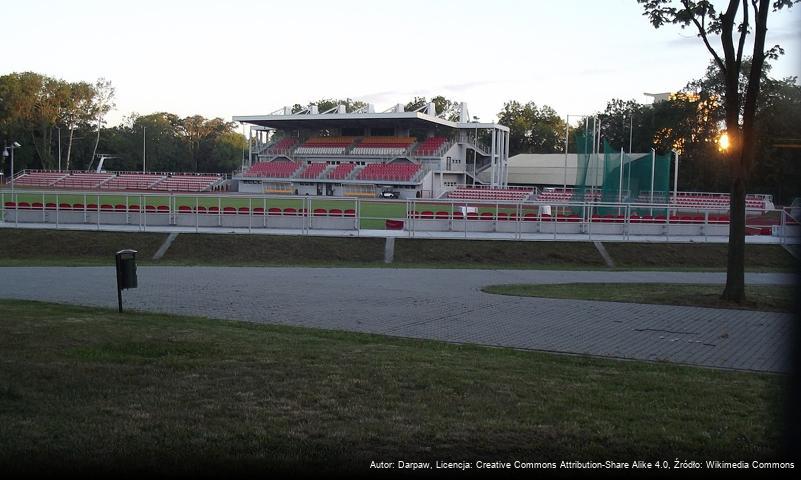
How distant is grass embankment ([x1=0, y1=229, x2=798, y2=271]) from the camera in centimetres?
2684

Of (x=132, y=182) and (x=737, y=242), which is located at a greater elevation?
(x=132, y=182)

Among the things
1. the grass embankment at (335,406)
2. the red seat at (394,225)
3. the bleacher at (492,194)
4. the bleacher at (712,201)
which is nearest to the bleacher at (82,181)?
the bleacher at (492,194)

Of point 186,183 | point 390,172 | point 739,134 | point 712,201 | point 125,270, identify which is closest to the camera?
point 125,270

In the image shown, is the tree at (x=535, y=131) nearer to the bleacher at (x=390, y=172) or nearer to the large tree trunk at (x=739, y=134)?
the bleacher at (x=390, y=172)

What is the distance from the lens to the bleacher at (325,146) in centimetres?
8944

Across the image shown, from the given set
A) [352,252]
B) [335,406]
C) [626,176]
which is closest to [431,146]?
[626,176]

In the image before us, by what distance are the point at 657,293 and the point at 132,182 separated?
77.4 m

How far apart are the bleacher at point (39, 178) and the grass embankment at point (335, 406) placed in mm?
82529

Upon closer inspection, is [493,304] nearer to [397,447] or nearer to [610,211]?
[397,447]

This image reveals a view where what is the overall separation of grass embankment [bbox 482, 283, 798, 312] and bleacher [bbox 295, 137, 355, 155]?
234 ft

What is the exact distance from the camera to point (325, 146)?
298ft

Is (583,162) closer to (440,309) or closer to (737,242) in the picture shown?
(737,242)

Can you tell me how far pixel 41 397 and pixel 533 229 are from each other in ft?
90.4

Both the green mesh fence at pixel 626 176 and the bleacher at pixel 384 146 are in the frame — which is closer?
the green mesh fence at pixel 626 176
